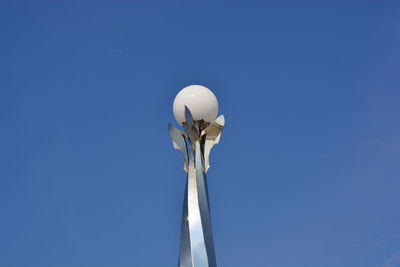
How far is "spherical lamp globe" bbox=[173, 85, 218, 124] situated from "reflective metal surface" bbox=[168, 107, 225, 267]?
117mm

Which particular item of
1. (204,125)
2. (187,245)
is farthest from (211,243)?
(204,125)

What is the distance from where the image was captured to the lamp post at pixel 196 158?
35.7 ft

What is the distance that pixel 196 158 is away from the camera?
38.2 ft

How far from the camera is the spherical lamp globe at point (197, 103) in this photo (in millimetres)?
11930

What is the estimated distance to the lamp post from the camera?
10.9 meters

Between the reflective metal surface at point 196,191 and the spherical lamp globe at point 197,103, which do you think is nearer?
the reflective metal surface at point 196,191

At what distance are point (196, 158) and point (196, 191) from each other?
24.9 inches

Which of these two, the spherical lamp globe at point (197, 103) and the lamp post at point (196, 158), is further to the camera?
the spherical lamp globe at point (197, 103)

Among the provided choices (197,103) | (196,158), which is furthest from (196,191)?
(197,103)

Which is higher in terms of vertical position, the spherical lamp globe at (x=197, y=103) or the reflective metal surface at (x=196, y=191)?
the spherical lamp globe at (x=197, y=103)

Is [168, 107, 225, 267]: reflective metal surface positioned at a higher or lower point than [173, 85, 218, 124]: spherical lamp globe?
lower

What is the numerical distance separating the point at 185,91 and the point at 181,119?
21.2 inches

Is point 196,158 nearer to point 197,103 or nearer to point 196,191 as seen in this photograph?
point 196,191

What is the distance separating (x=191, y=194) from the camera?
37.2 ft
